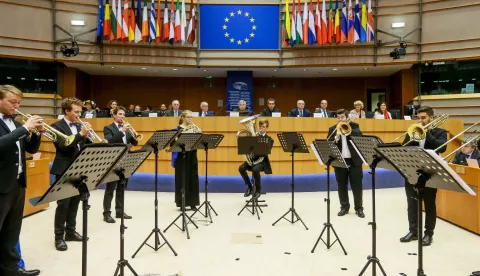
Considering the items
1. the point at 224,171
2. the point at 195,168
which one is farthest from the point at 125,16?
the point at 195,168

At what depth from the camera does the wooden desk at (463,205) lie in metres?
4.81

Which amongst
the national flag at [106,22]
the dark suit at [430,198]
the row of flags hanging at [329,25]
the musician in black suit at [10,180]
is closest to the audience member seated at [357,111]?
the dark suit at [430,198]

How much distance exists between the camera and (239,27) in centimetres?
1269

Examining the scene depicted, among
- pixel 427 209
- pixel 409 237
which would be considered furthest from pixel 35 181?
pixel 427 209

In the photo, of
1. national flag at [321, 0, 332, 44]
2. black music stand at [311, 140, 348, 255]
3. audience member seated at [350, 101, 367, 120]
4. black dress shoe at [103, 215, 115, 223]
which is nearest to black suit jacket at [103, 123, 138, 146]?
black dress shoe at [103, 215, 115, 223]

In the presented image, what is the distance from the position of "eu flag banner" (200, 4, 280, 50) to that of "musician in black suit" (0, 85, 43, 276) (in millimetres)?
10160

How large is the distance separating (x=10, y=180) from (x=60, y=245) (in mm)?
1495

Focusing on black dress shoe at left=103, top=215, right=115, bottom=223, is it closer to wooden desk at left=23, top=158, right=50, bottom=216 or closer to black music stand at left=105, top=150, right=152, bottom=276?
wooden desk at left=23, top=158, right=50, bottom=216

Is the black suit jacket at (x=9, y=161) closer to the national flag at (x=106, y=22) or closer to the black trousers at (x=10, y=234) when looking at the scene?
the black trousers at (x=10, y=234)

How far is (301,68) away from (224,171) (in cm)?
657

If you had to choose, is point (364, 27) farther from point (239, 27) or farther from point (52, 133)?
point (52, 133)

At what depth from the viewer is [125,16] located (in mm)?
12070

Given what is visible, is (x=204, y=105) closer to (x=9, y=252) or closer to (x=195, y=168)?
(x=195, y=168)

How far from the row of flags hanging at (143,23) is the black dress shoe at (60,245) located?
30.2ft
